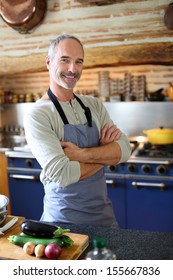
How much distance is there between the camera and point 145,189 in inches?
125

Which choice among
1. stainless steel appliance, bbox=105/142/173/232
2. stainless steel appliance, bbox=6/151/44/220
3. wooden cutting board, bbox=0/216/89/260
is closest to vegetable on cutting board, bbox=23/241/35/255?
wooden cutting board, bbox=0/216/89/260

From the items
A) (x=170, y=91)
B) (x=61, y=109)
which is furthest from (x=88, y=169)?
(x=170, y=91)

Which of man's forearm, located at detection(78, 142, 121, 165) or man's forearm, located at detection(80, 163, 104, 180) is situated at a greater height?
man's forearm, located at detection(78, 142, 121, 165)

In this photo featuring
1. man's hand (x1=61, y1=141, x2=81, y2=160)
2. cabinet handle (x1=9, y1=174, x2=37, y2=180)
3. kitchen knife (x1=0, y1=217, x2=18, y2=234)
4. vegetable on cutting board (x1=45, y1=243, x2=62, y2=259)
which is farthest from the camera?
cabinet handle (x1=9, y1=174, x2=37, y2=180)

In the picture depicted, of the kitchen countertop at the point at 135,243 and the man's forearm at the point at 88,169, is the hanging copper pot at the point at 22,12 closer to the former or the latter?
the man's forearm at the point at 88,169

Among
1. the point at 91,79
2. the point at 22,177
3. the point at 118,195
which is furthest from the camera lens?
the point at 91,79

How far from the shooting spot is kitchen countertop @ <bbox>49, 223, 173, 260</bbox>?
1376mm

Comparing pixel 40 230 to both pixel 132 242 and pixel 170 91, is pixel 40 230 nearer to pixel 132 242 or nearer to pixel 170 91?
pixel 132 242

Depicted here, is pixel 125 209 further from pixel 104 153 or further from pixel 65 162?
pixel 65 162

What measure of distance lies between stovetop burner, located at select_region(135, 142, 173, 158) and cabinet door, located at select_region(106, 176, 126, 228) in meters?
0.32

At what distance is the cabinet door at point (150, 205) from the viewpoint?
3.12 metres

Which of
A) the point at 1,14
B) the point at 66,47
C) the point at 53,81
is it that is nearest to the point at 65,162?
the point at 53,81

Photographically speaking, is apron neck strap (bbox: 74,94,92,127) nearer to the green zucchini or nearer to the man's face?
the man's face

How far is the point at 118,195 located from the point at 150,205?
31cm
